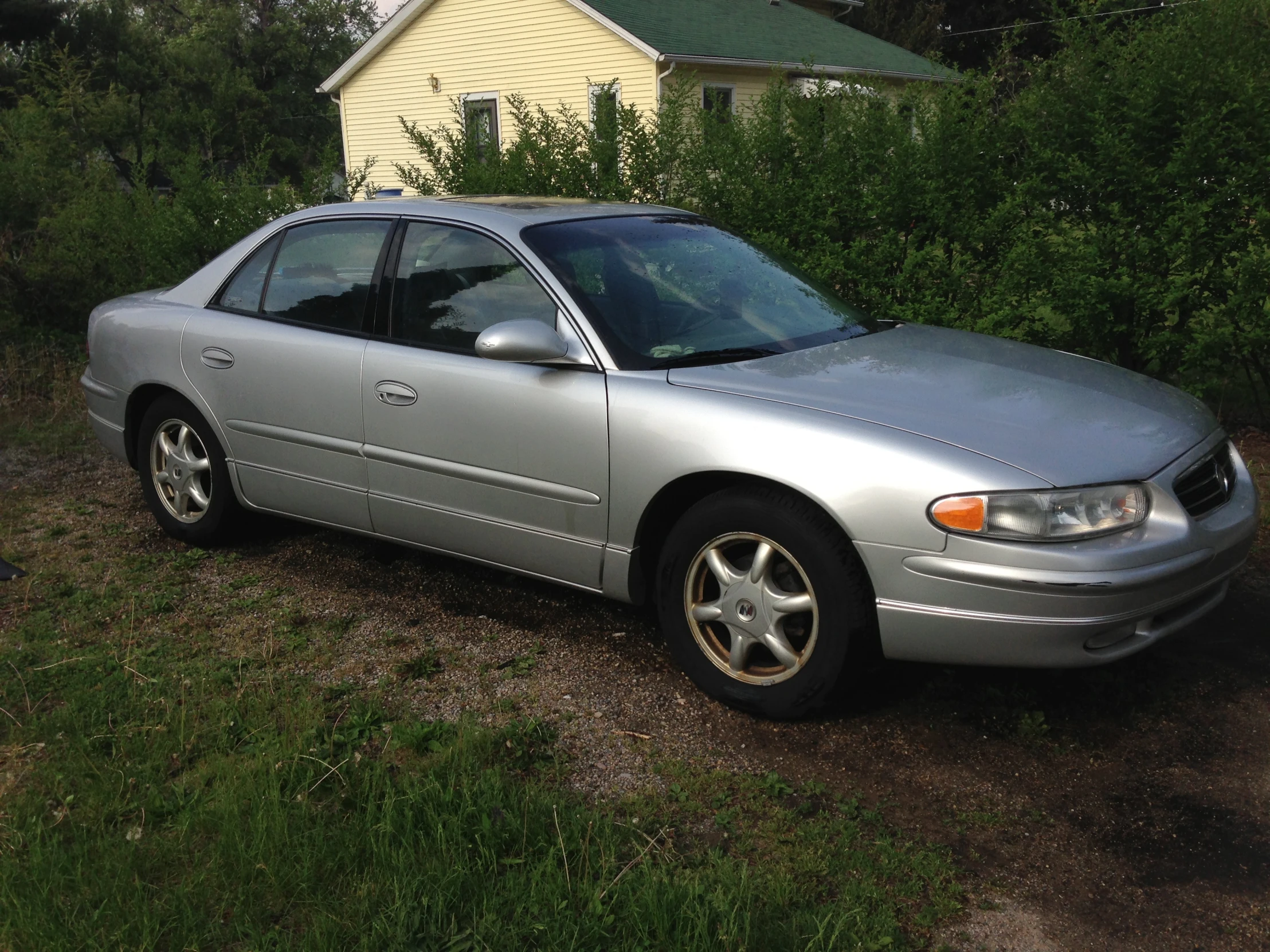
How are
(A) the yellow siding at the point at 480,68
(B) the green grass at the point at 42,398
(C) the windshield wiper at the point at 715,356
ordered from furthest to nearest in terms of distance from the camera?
(A) the yellow siding at the point at 480,68, (B) the green grass at the point at 42,398, (C) the windshield wiper at the point at 715,356

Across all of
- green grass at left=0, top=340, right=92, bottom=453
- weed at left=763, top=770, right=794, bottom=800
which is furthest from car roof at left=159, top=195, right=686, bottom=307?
green grass at left=0, top=340, right=92, bottom=453

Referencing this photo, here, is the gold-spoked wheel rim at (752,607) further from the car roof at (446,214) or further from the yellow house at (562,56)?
the yellow house at (562,56)

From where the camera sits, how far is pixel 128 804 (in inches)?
124

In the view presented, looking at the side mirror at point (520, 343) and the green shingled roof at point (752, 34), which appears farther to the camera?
the green shingled roof at point (752, 34)

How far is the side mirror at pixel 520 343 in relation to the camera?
12.6 ft

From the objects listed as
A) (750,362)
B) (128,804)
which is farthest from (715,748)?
(128,804)

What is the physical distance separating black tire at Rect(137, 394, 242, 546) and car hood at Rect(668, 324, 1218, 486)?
248 centimetres

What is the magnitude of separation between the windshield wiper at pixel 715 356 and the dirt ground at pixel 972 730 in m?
1.11

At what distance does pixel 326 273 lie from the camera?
16.0 ft

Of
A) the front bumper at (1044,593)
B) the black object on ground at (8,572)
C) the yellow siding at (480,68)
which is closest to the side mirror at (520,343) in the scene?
the front bumper at (1044,593)

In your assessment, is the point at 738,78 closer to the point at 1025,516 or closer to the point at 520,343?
the point at 520,343

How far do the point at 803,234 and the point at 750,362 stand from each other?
11.8 ft

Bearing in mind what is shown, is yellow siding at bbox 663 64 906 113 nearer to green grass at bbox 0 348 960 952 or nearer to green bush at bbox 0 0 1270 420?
green bush at bbox 0 0 1270 420

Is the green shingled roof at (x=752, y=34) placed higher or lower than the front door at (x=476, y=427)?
higher
